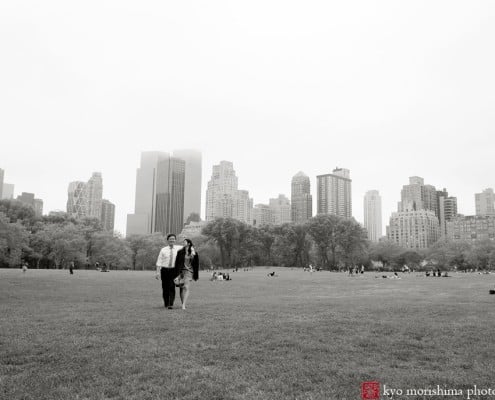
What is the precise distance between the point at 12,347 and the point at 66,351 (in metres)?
1.11

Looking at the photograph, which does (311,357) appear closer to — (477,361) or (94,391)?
(477,361)

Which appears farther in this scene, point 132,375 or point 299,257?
point 299,257

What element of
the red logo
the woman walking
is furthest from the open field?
the woman walking

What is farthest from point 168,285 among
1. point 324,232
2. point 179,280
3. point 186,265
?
point 324,232

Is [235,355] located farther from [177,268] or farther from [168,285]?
[168,285]

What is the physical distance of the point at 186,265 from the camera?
1452 cm

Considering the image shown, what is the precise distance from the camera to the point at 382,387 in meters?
5.74

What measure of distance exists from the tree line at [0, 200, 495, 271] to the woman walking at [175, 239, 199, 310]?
8530 centimetres

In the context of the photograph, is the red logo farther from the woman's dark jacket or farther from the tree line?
the tree line

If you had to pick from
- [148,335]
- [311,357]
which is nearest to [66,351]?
[148,335]

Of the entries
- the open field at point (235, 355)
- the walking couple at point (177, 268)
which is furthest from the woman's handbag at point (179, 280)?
the open field at point (235, 355)

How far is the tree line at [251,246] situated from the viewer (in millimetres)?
103075

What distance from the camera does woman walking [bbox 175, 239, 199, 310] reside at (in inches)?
566

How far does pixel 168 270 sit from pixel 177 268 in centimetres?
33
